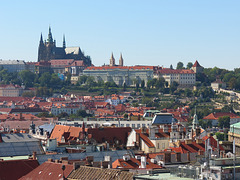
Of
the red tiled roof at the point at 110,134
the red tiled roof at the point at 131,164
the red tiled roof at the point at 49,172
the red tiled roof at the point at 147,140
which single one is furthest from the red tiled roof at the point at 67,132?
the red tiled roof at the point at 49,172

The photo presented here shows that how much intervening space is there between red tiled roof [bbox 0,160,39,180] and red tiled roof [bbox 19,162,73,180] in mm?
1315

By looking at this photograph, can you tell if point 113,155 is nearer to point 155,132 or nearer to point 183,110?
point 155,132

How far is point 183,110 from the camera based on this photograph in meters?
177

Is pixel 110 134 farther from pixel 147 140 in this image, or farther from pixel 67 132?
pixel 147 140

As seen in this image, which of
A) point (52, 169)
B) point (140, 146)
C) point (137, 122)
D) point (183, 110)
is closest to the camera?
point (52, 169)

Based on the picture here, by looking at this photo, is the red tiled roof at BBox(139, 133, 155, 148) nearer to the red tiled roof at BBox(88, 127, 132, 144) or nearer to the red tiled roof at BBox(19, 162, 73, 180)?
the red tiled roof at BBox(88, 127, 132, 144)

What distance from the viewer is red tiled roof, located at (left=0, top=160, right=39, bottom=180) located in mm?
43125

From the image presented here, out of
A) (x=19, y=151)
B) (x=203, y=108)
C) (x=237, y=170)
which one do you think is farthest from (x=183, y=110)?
(x=237, y=170)

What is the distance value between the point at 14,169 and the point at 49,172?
366 cm

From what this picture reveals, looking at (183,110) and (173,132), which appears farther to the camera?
(183,110)

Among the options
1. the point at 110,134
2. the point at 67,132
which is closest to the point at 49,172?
the point at 110,134

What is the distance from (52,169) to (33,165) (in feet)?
13.7

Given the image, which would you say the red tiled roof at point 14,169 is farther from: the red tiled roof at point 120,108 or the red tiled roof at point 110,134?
the red tiled roof at point 120,108

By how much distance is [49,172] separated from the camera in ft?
134
